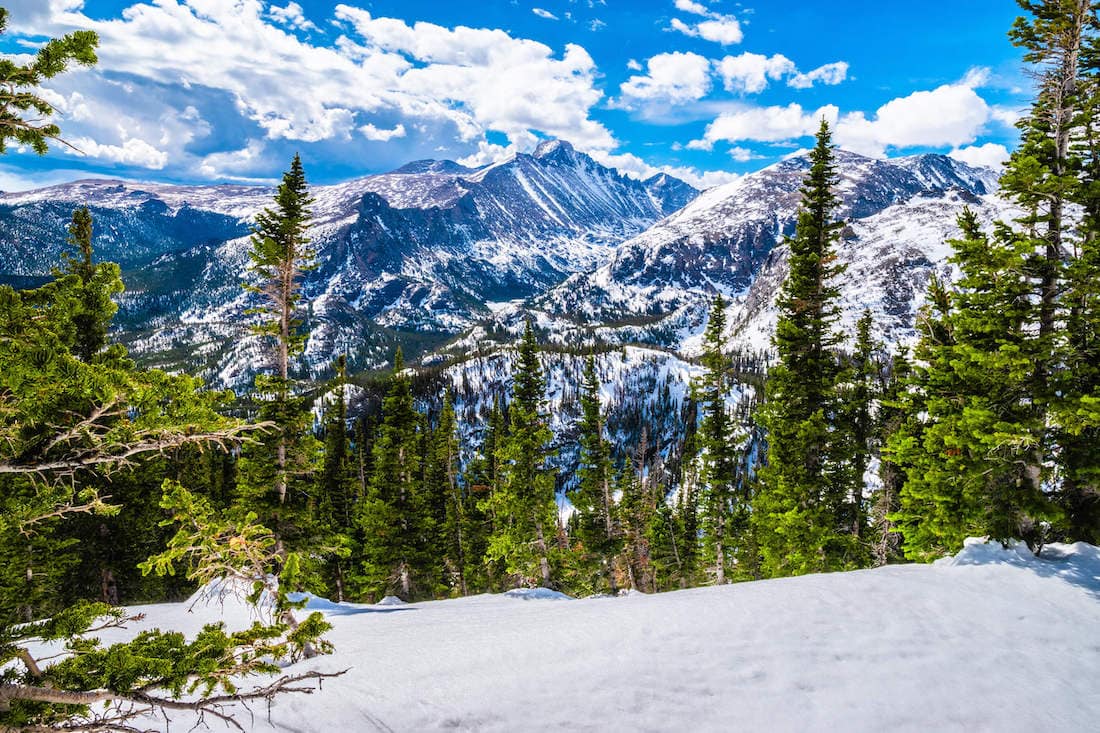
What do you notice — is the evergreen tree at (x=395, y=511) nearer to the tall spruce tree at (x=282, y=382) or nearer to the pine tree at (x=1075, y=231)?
the tall spruce tree at (x=282, y=382)

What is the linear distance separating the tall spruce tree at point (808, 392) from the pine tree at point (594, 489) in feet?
39.6

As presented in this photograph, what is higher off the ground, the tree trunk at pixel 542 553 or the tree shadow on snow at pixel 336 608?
the tree shadow on snow at pixel 336 608

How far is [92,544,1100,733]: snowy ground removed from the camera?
729 centimetres

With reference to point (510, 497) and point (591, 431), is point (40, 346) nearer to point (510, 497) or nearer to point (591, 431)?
point (510, 497)

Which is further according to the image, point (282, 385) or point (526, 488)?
point (526, 488)

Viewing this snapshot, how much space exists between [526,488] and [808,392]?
15433 mm

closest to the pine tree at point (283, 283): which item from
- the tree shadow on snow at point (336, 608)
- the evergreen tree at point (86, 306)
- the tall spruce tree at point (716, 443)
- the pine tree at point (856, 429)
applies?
the evergreen tree at point (86, 306)

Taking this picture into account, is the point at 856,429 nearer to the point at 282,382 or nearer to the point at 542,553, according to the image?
the point at 542,553

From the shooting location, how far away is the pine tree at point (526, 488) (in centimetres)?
2769

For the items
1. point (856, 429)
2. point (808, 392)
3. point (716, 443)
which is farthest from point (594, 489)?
point (808, 392)

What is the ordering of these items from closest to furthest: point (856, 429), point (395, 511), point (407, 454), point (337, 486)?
point (856, 429), point (395, 511), point (407, 454), point (337, 486)

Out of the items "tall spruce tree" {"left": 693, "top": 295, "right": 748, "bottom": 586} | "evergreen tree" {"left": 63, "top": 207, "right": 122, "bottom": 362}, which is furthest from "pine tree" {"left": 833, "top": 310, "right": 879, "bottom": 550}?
"evergreen tree" {"left": 63, "top": 207, "right": 122, "bottom": 362}

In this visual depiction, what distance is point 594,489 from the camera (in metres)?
33.2

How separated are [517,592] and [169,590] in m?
21.8
